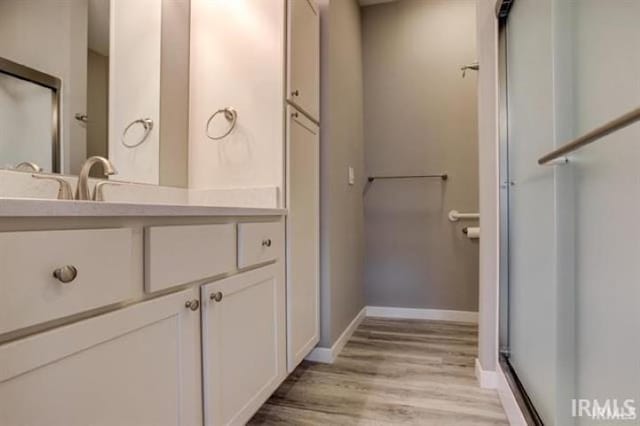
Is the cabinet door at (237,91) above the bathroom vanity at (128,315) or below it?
above

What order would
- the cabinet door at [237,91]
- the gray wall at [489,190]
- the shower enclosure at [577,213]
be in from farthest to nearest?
the gray wall at [489,190] → the cabinet door at [237,91] → the shower enclosure at [577,213]

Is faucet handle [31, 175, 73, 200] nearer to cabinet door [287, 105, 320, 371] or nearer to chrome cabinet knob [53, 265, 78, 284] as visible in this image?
chrome cabinet knob [53, 265, 78, 284]

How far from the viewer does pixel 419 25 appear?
2.88 meters

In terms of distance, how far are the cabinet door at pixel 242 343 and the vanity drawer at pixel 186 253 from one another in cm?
6

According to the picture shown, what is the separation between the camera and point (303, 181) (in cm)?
182

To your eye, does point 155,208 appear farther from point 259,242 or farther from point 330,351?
point 330,351

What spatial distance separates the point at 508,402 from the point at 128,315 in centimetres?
151

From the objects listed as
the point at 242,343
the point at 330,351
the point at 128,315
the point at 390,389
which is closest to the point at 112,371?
the point at 128,315

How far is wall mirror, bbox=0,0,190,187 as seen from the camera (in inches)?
43.5

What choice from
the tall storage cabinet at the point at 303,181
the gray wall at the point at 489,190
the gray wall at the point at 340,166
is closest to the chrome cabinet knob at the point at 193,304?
the tall storage cabinet at the point at 303,181

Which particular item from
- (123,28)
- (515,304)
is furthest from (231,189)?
(515,304)

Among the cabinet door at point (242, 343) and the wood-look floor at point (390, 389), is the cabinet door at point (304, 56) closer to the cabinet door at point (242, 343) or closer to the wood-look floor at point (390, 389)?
the cabinet door at point (242, 343)

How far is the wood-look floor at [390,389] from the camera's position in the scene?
4.95ft

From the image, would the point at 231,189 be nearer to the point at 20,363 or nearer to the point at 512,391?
the point at 20,363
